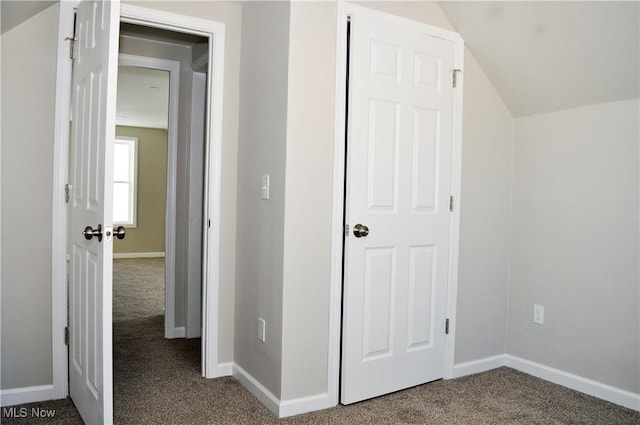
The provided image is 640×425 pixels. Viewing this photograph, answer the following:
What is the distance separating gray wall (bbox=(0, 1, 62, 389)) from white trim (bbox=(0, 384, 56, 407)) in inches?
1.1

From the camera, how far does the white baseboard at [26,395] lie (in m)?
2.62

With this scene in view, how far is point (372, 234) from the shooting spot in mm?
2818

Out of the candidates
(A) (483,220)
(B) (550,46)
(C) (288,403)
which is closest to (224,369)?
(C) (288,403)

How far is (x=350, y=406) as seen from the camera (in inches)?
108

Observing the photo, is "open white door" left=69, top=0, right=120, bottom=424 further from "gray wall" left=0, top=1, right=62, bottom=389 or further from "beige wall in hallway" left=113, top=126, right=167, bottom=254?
"beige wall in hallway" left=113, top=126, right=167, bottom=254

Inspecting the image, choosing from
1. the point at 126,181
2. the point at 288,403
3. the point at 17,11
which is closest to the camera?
the point at 17,11

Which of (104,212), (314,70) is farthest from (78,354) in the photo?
(314,70)

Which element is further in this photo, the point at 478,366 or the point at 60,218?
the point at 478,366

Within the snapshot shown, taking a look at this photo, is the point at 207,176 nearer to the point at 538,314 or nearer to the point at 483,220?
the point at 483,220

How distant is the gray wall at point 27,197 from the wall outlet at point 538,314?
281cm

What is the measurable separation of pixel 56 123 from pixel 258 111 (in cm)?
103

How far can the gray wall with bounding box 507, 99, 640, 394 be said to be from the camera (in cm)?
284

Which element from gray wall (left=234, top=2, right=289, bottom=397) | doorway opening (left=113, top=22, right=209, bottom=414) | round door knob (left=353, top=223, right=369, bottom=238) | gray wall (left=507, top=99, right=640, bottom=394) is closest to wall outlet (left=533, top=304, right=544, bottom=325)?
gray wall (left=507, top=99, right=640, bottom=394)

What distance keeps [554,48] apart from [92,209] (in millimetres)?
2495
